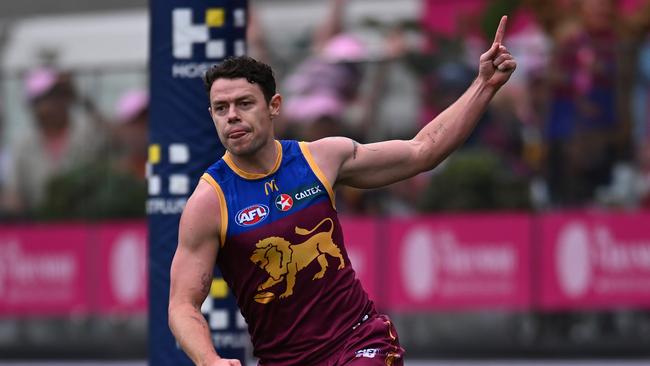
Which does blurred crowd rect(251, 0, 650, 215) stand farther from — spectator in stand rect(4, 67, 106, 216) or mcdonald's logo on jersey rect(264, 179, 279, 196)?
mcdonald's logo on jersey rect(264, 179, 279, 196)

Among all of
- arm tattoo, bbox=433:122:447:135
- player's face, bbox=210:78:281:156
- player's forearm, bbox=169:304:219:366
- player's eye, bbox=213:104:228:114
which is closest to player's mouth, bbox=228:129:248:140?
player's face, bbox=210:78:281:156

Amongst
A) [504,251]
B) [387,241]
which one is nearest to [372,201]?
[387,241]

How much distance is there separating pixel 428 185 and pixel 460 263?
32.3 inches

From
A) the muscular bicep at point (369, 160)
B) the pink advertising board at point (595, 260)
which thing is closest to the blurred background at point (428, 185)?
the pink advertising board at point (595, 260)

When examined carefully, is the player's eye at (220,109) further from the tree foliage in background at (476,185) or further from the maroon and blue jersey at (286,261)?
the tree foliage in background at (476,185)

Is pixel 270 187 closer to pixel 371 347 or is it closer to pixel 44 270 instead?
pixel 371 347

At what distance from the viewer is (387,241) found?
607 inches

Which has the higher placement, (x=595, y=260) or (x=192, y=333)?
(x=192, y=333)

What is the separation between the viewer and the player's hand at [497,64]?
7.14 metres

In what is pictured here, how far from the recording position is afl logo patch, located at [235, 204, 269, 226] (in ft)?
22.1

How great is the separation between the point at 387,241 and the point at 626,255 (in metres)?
2.35

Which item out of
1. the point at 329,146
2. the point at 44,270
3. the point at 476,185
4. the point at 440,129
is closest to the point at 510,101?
the point at 476,185

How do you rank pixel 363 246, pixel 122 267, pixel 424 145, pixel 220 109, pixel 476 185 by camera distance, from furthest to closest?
pixel 122 267 < pixel 363 246 < pixel 476 185 < pixel 424 145 < pixel 220 109

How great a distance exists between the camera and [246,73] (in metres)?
6.72
